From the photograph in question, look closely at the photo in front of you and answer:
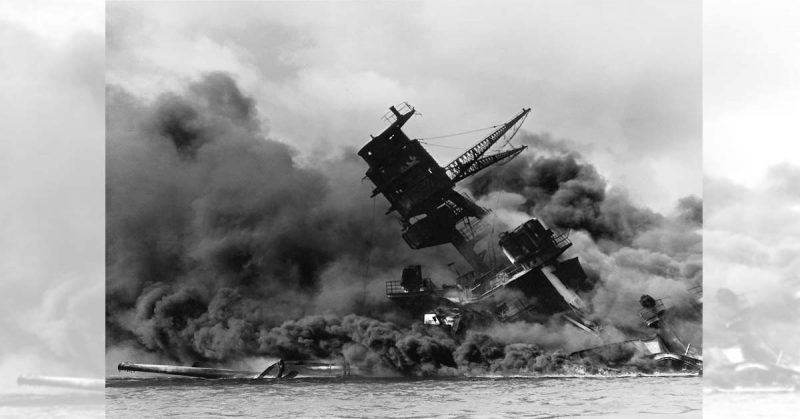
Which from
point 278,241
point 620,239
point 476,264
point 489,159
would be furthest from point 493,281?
point 278,241

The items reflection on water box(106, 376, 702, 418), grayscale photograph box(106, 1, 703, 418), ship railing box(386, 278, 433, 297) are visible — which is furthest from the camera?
ship railing box(386, 278, 433, 297)

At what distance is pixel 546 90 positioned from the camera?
8570mm

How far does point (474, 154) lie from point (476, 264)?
1096 mm

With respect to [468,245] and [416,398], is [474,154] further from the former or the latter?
[416,398]

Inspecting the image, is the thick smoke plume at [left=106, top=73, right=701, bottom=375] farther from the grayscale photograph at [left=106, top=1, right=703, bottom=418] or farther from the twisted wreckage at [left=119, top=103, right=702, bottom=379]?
the twisted wreckage at [left=119, top=103, right=702, bottom=379]

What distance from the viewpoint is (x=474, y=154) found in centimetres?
866

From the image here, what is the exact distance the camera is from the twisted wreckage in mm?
8625

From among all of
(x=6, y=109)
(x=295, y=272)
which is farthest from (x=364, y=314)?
(x=6, y=109)

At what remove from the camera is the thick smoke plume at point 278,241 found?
866cm

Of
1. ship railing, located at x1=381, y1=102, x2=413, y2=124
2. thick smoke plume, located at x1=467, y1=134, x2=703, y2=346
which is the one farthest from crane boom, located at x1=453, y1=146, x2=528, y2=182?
ship railing, located at x1=381, y1=102, x2=413, y2=124

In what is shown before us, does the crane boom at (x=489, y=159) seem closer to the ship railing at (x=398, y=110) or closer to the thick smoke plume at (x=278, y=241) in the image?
the thick smoke plume at (x=278, y=241)

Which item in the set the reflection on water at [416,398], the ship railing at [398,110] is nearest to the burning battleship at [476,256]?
the ship railing at [398,110]

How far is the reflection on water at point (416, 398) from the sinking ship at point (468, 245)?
25.2 inches

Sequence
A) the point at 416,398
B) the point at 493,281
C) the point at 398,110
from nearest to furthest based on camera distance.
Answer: the point at 416,398, the point at 398,110, the point at 493,281
